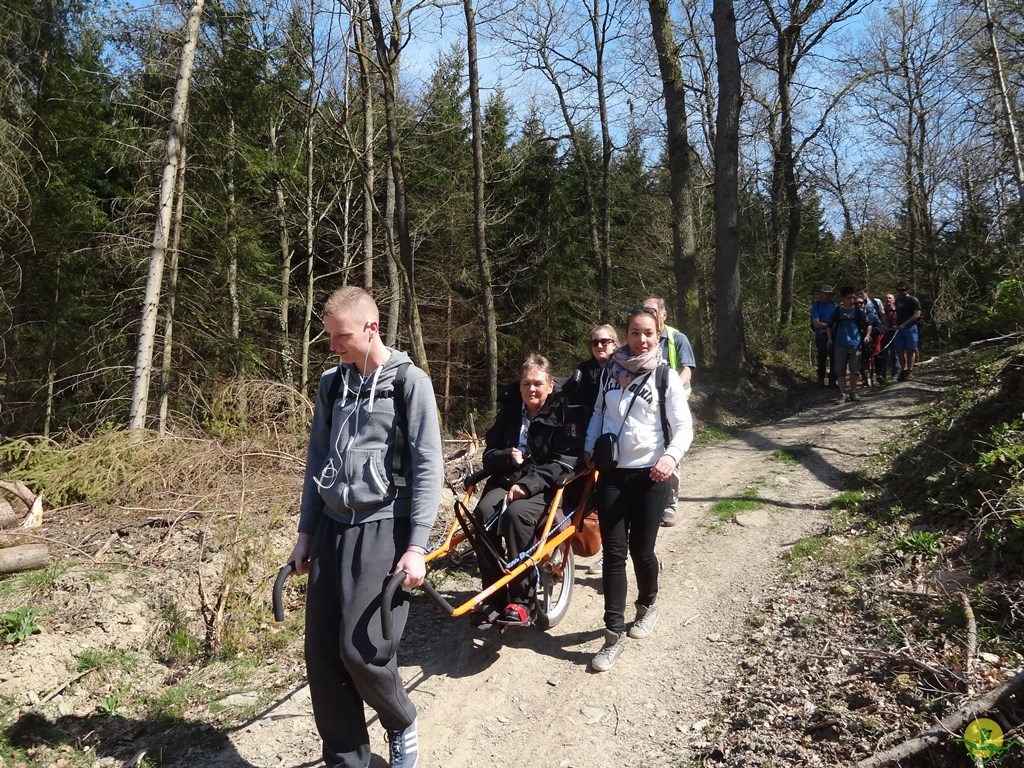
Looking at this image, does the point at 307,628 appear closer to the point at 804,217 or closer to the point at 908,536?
the point at 908,536

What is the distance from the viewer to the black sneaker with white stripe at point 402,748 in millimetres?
3260

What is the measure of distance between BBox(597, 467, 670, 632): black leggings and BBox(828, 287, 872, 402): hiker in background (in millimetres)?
7956

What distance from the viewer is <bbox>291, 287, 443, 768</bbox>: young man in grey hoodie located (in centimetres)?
295

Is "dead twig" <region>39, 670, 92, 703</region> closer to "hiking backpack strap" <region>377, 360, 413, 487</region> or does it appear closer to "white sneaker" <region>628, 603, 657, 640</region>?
"hiking backpack strap" <region>377, 360, 413, 487</region>

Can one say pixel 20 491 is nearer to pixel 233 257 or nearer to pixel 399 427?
pixel 399 427

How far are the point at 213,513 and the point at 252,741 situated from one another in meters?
2.94

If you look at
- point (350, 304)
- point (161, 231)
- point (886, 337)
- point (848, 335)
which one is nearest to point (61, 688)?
point (350, 304)

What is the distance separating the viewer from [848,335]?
35.6ft

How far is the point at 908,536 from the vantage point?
4.93 metres

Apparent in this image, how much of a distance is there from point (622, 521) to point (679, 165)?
10542 millimetres

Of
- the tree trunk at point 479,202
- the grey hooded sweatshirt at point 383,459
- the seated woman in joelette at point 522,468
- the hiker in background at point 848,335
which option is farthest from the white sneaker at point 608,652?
the tree trunk at point 479,202

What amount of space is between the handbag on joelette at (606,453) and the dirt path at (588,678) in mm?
1211

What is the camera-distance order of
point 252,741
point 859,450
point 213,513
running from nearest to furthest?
point 252,741 → point 213,513 → point 859,450

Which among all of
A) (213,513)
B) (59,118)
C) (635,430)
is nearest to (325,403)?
(635,430)
